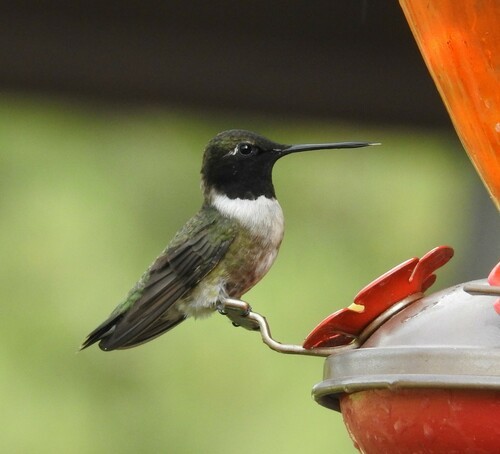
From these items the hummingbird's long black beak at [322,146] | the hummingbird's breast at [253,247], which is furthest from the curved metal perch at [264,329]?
the hummingbird's breast at [253,247]

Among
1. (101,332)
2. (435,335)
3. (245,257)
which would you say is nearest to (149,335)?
(101,332)

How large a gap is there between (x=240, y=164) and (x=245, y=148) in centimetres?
9

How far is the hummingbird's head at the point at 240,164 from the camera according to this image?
310cm

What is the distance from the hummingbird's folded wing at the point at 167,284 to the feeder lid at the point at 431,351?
108 centimetres

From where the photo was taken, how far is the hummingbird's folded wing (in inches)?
114

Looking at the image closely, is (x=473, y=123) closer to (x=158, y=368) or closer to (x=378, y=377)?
(x=378, y=377)

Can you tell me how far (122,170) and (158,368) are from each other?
98cm

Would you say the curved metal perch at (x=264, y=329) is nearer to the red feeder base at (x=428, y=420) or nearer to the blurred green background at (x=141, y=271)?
the red feeder base at (x=428, y=420)

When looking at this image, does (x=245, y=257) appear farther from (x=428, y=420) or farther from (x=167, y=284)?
(x=428, y=420)

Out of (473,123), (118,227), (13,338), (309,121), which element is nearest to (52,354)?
(13,338)

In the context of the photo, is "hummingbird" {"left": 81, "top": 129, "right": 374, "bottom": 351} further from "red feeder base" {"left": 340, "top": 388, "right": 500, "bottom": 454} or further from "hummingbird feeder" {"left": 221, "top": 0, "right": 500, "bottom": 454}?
"red feeder base" {"left": 340, "top": 388, "right": 500, "bottom": 454}

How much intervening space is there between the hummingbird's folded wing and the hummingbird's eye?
0.21m

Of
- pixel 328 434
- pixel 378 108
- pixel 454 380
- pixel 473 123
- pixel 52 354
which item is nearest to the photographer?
pixel 454 380

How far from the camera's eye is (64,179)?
233 inches
